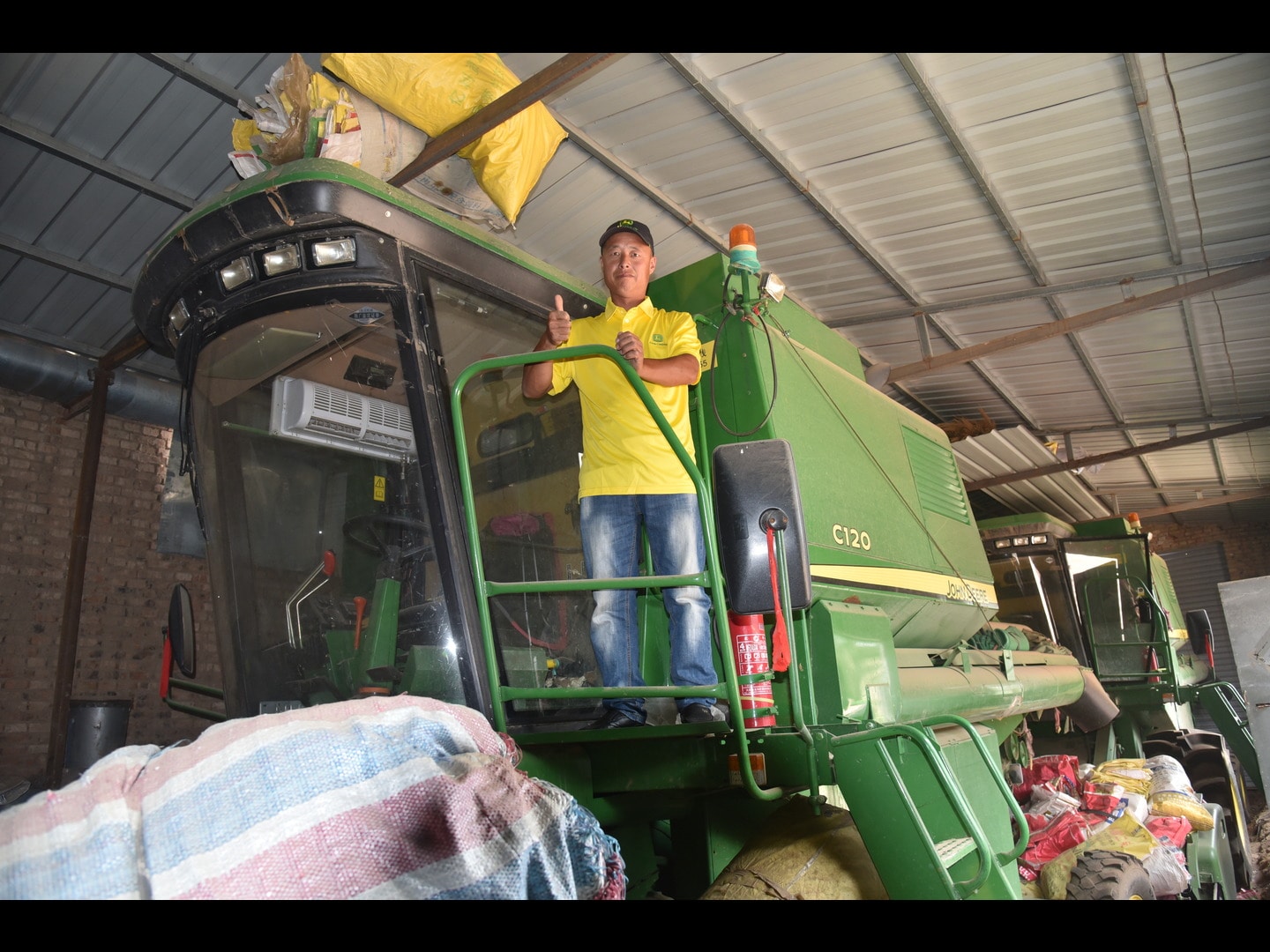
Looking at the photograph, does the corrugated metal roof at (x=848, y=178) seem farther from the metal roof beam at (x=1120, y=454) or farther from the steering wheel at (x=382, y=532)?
the steering wheel at (x=382, y=532)

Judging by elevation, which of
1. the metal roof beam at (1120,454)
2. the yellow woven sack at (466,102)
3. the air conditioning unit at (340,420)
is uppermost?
the yellow woven sack at (466,102)

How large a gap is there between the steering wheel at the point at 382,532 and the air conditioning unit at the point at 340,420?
200 millimetres

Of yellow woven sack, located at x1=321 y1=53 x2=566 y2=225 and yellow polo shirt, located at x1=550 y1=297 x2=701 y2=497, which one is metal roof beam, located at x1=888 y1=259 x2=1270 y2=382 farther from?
yellow polo shirt, located at x1=550 y1=297 x2=701 y2=497

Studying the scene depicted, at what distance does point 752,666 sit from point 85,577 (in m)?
7.83

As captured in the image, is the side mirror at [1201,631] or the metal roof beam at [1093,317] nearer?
the metal roof beam at [1093,317]

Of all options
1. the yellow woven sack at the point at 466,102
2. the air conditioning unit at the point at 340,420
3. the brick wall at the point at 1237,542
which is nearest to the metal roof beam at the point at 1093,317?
the yellow woven sack at the point at 466,102

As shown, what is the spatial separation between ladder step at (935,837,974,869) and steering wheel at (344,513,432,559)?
1.71m

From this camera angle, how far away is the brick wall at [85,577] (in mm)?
7789

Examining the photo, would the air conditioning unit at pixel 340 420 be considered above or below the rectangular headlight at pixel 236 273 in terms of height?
below

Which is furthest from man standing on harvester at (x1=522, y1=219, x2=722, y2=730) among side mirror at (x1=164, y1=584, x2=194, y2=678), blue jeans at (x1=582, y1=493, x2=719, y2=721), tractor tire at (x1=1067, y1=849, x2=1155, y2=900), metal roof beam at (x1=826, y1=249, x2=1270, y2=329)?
metal roof beam at (x1=826, y1=249, x2=1270, y2=329)

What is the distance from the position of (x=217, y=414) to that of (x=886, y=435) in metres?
3.34

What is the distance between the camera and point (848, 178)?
6379mm

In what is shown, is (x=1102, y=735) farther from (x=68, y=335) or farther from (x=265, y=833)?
(x=68, y=335)

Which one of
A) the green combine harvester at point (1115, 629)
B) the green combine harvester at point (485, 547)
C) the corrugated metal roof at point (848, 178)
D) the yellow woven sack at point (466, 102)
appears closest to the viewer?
the green combine harvester at point (485, 547)
